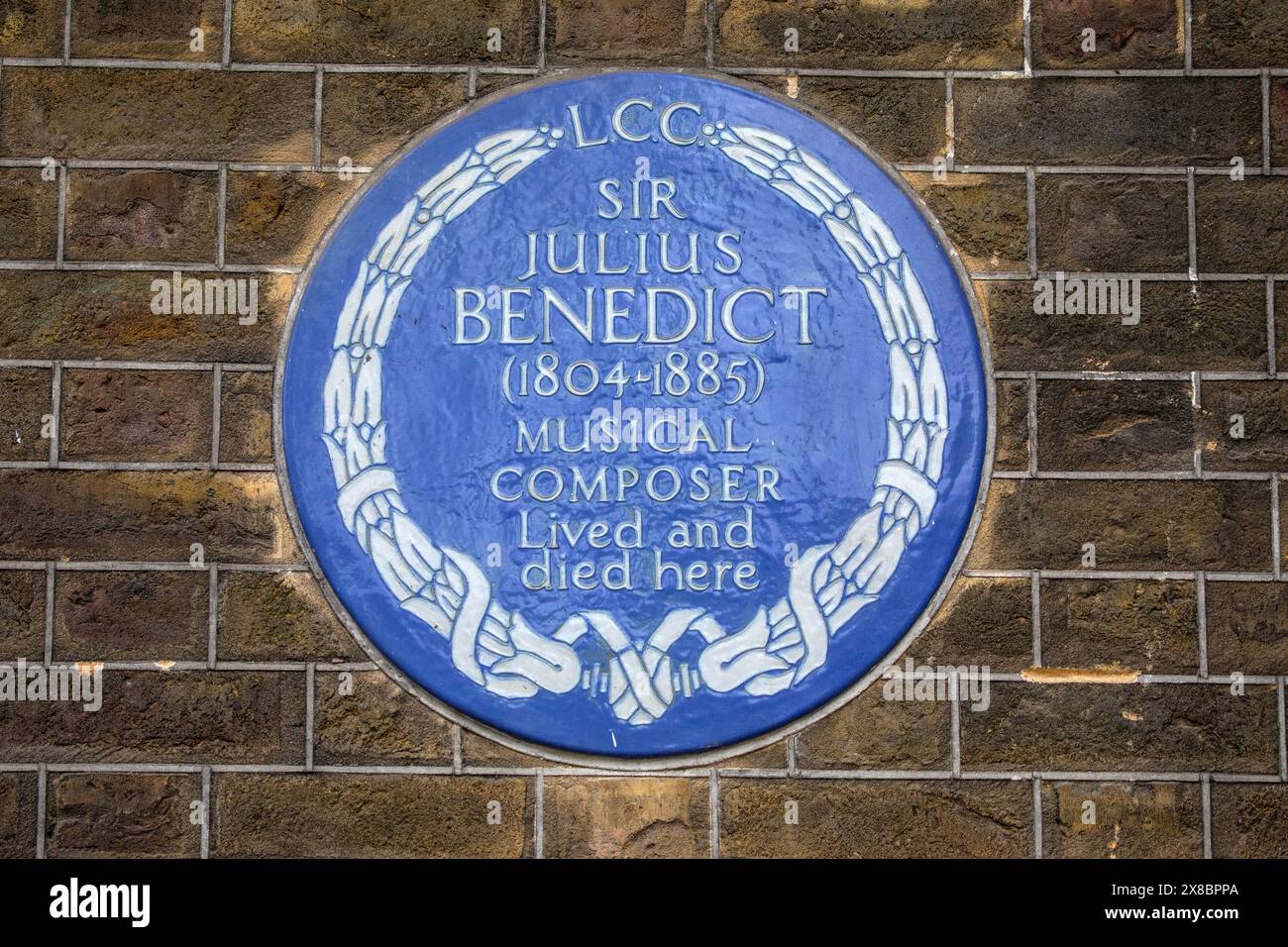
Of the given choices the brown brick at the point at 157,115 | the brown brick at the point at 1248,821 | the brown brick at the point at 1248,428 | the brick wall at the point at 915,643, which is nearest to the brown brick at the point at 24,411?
the brick wall at the point at 915,643

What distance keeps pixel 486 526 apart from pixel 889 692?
1.46 m

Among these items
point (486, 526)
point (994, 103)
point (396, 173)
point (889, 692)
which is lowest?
point (889, 692)

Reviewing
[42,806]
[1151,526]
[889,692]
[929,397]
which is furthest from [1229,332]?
[42,806]

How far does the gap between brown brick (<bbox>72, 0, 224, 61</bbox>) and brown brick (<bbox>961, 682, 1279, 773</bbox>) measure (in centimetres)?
352

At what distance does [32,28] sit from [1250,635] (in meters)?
4.67

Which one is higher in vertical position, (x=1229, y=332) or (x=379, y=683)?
(x=1229, y=332)

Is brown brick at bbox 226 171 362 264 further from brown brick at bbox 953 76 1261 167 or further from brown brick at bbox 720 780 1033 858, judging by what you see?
brown brick at bbox 720 780 1033 858

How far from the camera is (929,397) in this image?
156 inches

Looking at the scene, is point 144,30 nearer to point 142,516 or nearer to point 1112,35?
point 142,516

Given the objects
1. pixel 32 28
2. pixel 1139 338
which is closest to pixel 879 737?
pixel 1139 338

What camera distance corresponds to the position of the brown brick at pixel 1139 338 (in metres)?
4.01

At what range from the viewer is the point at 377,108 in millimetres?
4070

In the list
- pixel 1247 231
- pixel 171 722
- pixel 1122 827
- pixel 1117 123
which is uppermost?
pixel 1117 123

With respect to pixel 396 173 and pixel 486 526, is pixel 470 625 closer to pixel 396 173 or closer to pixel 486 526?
pixel 486 526
